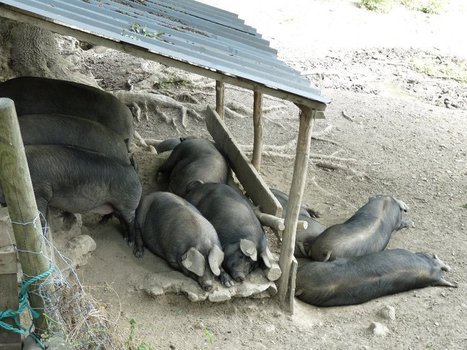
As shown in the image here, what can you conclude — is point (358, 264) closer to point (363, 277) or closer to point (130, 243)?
point (363, 277)

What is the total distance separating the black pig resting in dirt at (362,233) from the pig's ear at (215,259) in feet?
3.69

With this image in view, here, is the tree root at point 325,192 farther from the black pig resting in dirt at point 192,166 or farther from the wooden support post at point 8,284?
the wooden support post at point 8,284

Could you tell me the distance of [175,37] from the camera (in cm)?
448

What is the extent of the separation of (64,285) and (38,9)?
4.83ft

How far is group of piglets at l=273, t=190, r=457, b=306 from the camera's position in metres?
5.42

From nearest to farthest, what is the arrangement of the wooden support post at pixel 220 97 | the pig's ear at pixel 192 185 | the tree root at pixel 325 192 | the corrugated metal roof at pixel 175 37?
the corrugated metal roof at pixel 175 37, the pig's ear at pixel 192 185, the tree root at pixel 325 192, the wooden support post at pixel 220 97

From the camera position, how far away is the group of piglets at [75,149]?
511 cm

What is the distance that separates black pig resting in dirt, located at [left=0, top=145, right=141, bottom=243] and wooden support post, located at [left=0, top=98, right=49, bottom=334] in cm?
165

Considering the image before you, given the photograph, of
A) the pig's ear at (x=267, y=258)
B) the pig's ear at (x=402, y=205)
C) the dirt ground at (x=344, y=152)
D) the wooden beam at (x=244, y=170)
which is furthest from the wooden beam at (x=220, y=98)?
the pig's ear at (x=267, y=258)

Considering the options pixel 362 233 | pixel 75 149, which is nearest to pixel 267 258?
pixel 362 233

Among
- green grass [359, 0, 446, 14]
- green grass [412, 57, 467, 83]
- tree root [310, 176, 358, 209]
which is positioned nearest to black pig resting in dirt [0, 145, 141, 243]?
tree root [310, 176, 358, 209]

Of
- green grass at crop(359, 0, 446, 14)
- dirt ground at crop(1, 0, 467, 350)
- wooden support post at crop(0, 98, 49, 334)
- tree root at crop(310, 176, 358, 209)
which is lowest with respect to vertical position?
tree root at crop(310, 176, 358, 209)

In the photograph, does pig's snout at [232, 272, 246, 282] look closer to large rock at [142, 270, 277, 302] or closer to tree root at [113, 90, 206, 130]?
large rock at [142, 270, 277, 302]

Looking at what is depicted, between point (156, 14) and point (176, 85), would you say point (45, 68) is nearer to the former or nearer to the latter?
point (176, 85)
